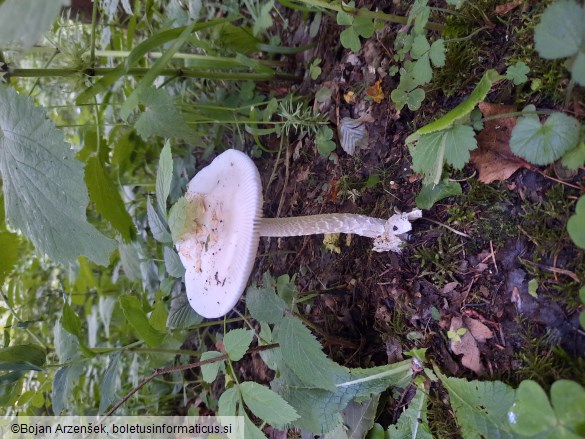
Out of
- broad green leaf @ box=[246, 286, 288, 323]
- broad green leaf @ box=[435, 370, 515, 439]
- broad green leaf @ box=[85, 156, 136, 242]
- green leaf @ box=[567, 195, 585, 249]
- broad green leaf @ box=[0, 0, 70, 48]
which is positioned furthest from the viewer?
broad green leaf @ box=[85, 156, 136, 242]

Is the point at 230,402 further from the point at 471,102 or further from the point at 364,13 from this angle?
the point at 364,13

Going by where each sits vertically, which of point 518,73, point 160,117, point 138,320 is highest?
point 518,73

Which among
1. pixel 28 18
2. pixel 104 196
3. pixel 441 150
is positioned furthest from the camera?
pixel 104 196

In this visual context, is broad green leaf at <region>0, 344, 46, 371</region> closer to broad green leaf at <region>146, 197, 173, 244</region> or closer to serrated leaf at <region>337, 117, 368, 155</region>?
broad green leaf at <region>146, 197, 173, 244</region>

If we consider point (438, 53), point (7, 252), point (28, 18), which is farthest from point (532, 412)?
point (7, 252)

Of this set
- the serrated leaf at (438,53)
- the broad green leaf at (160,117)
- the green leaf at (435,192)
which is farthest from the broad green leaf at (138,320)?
the serrated leaf at (438,53)

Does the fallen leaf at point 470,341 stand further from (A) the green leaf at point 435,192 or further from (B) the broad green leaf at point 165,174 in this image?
(B) the broad green leaf at point 165,174

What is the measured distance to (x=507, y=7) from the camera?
1.27 meters

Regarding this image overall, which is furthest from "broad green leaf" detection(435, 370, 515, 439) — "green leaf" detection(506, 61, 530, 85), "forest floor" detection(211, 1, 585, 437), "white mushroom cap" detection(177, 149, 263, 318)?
"green leaf" detection(506, 61, 530, 85)

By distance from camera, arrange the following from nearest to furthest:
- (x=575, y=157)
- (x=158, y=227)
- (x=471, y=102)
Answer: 1. (x=575, y=157)
2. (x=471, y=102)
3. (x=158, y=227)

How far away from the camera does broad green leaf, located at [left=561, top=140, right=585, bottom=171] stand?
1019mm

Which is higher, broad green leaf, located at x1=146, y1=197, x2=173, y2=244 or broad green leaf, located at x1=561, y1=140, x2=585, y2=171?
broad green leaf, located at x1=561, y1=140, x2=585, y2=171

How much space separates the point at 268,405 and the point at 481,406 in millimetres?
563

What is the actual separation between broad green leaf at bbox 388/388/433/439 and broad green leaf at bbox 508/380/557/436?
34 centimetres
